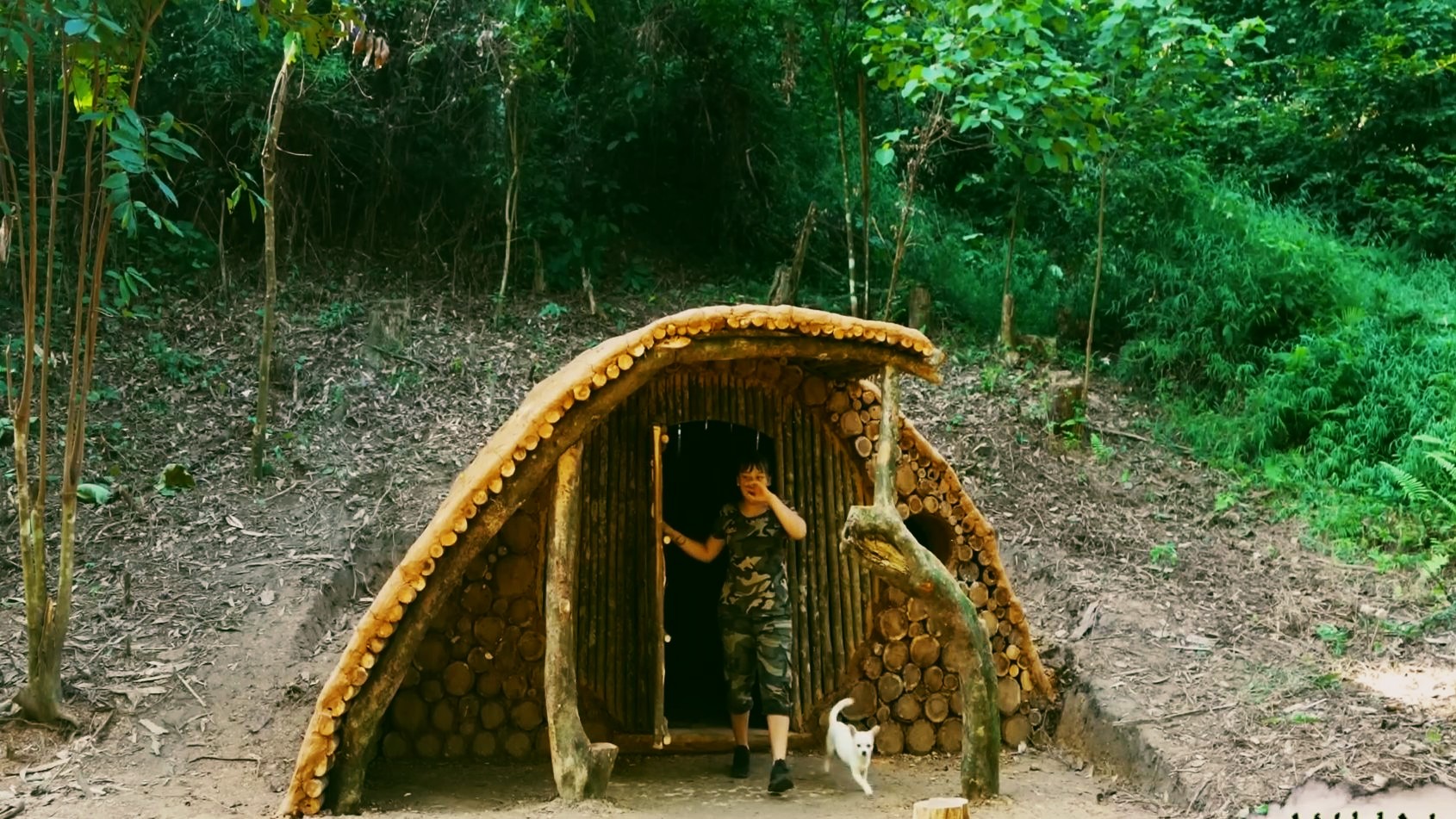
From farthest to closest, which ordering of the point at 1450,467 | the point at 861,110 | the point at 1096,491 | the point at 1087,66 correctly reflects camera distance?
the point at 1087,66, the point at 861,110, the point at 1096,491, the point at 1450,467

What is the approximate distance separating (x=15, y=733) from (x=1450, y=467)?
847 centimetres

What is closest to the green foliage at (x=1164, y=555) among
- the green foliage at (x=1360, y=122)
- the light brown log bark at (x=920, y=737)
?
the light brown log bark at (x=920, y=737)

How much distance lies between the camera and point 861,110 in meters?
10.1

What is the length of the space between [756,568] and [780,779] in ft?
3.20

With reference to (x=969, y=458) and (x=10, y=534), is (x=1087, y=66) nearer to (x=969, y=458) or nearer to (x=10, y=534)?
(x=969, y=458)

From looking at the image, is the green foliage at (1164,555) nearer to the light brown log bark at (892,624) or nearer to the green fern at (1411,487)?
the green fern at (1411,487)

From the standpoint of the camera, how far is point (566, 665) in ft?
16.8

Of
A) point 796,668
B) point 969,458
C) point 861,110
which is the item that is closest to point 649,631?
point 796,668

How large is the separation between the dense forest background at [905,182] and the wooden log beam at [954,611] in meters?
3.84

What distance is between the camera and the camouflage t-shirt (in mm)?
5543

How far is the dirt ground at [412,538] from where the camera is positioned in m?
5.17

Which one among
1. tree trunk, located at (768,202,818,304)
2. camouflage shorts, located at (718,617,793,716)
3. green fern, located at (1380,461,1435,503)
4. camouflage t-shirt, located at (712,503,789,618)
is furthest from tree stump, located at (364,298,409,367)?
green fern, located at (1380,461,1435,503)

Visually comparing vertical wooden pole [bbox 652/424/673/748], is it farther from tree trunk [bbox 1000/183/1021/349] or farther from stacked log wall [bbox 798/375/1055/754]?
tree trunk [bbox 1000/183/1021/349]

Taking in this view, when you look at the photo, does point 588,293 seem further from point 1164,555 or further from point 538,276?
point 1164,555
